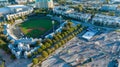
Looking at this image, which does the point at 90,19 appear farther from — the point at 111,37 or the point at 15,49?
the point at 15,49

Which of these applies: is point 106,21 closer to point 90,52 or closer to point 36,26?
point 90,52

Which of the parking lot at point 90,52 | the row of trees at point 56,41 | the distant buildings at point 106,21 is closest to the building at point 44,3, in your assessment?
the distant buildings at point 106,21

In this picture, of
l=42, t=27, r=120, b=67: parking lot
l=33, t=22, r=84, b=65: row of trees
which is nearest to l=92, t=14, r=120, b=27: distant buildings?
l=42, t=27, r=120, b=67: parking lot

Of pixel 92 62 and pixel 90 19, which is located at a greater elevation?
pixel 90 19

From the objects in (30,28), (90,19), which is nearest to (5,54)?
(30,28)

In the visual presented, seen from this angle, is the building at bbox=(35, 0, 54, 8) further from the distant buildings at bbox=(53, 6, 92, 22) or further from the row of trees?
the row of trees
